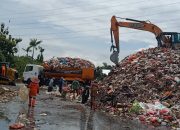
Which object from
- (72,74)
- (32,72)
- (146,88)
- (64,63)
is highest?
(64,63)

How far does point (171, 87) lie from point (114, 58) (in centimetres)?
595

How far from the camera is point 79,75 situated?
3747cm

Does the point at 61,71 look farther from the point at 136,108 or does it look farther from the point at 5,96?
the point at 136,108

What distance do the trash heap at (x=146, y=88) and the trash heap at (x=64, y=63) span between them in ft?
22.5

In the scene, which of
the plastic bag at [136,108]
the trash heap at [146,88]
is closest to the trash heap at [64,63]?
the trash heap at [146,88]

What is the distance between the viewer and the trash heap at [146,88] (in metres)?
19.4

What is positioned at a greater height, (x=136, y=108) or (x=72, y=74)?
(x=72, y=74)

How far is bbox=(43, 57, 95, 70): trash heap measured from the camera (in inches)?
1528

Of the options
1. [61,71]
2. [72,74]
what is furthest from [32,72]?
[72,74]

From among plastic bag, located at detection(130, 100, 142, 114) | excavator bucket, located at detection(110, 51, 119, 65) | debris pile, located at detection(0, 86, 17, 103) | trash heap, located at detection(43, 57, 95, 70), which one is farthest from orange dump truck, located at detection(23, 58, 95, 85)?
plastic bag, located at detection(130, 100, 142, 114)

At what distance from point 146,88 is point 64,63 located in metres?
16.0

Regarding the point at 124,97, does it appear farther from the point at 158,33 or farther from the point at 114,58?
the point at 158,33

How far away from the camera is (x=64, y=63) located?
39.8 m

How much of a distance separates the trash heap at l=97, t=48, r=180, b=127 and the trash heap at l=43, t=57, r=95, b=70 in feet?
22.5
